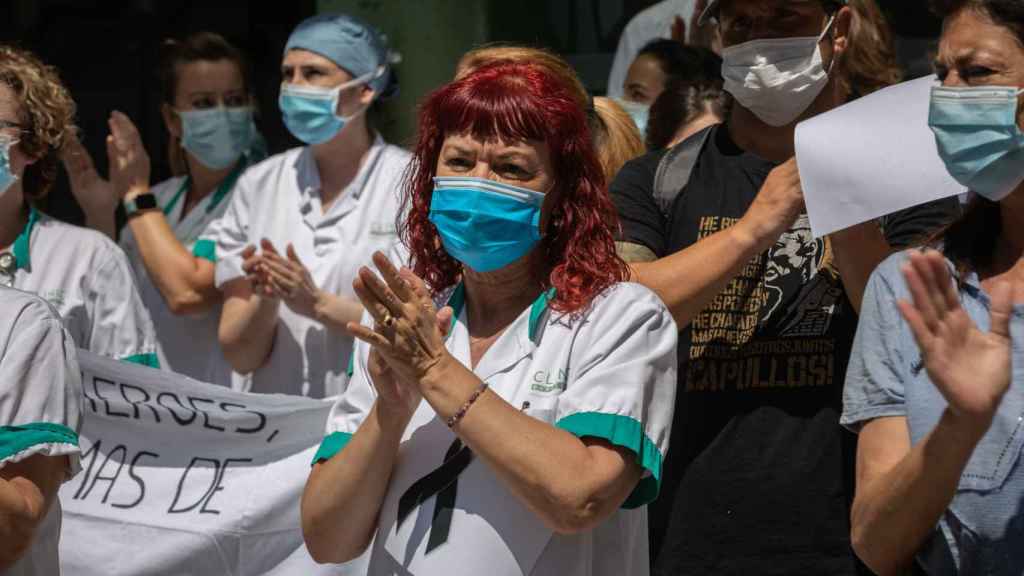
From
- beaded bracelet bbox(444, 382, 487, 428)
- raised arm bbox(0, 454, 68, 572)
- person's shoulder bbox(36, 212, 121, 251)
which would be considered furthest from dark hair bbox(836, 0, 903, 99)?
raised arm bbox(0, 454, 68, 572)

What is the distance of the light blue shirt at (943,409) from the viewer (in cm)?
252

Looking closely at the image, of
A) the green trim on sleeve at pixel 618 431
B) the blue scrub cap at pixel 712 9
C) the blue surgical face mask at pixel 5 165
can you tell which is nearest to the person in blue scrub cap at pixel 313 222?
the blue surgical face mask at pixel 5 165

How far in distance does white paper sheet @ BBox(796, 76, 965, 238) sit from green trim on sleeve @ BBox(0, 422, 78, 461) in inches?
58.5

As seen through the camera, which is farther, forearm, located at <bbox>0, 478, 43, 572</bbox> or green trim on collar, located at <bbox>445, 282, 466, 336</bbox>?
green trim on collar, located at <bbox>445, 282, 466, 336</bbox>

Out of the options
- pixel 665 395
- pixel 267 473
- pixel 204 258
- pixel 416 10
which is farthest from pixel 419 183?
pixel 416 10

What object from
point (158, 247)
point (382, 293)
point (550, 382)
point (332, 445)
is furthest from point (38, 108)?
point (550, 382)

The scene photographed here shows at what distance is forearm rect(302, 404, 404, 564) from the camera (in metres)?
2.84

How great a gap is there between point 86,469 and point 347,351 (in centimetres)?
97

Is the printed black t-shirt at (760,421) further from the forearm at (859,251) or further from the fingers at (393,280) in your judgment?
the fingers at (393,280)

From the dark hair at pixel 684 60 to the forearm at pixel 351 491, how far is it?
6.34 ft

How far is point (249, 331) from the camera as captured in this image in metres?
5.03

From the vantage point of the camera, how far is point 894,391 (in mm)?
2637

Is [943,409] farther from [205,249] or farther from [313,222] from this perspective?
[205,249]

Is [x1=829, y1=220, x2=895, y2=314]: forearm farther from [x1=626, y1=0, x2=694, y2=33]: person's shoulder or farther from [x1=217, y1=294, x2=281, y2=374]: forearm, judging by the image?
[x1=626, y1=0, x2=694, y2=33]: person's shoulder
